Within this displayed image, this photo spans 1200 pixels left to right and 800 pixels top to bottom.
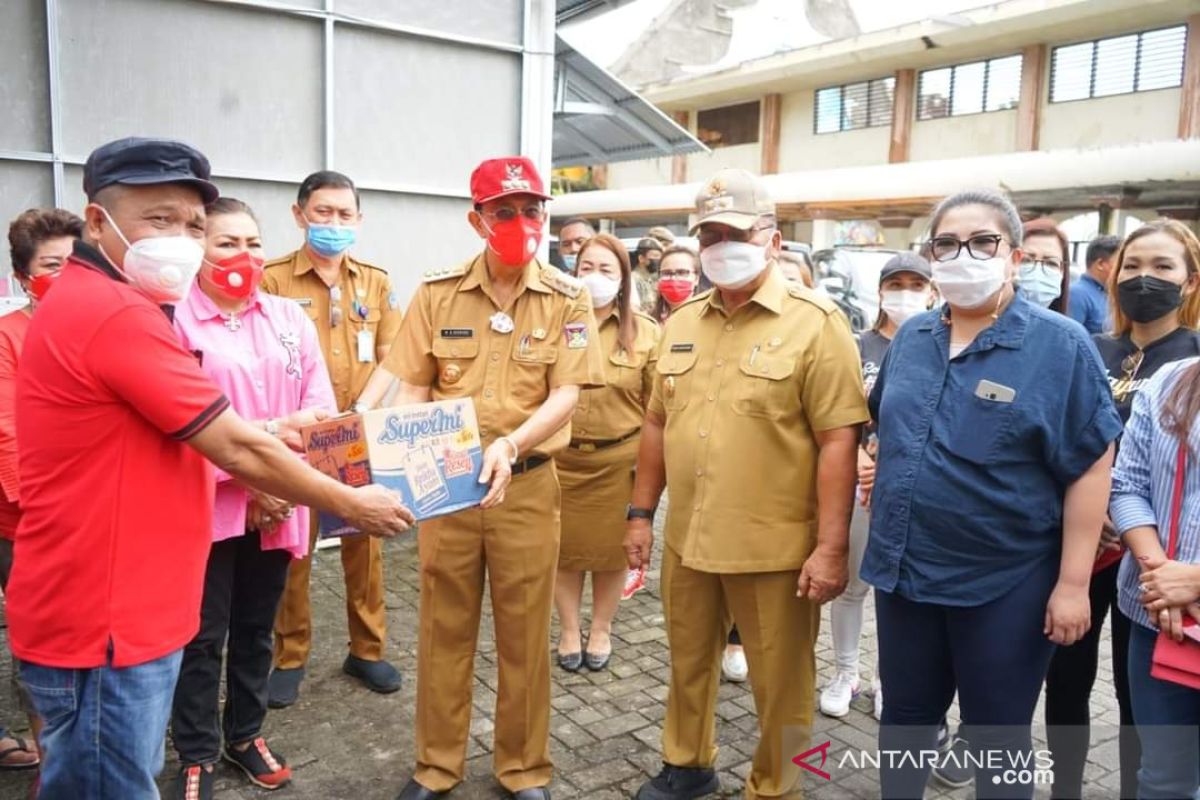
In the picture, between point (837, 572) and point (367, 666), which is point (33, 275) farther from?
point (837, 572)

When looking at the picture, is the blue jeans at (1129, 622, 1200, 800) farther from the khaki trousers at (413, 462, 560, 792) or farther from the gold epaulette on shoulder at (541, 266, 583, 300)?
the gold epaulette on shoulder at (541, 266, 583, 300)

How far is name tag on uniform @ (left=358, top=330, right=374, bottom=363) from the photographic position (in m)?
4.36

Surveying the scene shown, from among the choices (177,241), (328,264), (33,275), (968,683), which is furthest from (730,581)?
(33,275)

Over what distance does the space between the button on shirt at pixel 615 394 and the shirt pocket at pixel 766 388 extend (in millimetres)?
1371

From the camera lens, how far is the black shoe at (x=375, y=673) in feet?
13.2

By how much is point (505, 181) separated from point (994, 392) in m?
1.73

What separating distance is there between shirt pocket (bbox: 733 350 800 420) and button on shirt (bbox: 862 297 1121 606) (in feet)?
1.36

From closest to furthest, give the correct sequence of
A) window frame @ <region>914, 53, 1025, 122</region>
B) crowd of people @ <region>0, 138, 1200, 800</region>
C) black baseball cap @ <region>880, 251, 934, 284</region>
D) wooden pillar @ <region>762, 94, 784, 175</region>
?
crowd of people @ <region>0, 138, 1200, 800</region> < black baseball cap @ <region>880, 251, 934, 284</region> < window frame @ <region>914, 53, 1025, 122</region> < wooden pillar @ <region>762, 94, 784, 175</region>

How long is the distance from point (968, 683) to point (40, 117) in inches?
209

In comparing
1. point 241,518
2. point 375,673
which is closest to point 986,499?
point 241,518

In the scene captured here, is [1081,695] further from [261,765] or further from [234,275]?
[234,275]

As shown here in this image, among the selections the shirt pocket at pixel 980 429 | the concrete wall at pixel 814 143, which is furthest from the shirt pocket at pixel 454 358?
the concrete wall at pixel 814 143

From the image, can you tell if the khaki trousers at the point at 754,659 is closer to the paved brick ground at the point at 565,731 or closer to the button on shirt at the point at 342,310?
the paved brick ground at the point at 565,731

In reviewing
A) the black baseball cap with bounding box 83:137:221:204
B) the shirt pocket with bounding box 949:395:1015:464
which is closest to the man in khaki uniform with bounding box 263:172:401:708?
the black baseball cap with bounding box 83:137:221:204
